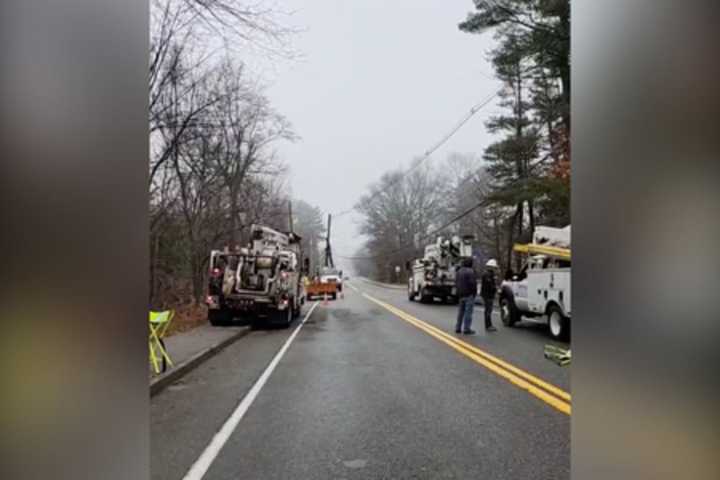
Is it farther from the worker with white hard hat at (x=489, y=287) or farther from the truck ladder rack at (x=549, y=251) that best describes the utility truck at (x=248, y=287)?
the truck ladder rack at (x=549, y=251)

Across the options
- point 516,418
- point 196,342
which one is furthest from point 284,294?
point 516,418

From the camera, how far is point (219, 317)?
1544 cm

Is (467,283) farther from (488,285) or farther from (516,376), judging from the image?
(516,376)

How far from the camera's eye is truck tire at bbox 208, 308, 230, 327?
15406 millimetres

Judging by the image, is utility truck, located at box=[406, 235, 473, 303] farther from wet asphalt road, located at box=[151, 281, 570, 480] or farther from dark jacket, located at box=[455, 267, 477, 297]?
wet asphalt road, located at box=[151, 281, 570, 480]

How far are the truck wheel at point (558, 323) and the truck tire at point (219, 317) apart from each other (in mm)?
8715

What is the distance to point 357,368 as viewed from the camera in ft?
28.4

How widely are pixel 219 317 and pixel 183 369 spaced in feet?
23.5
